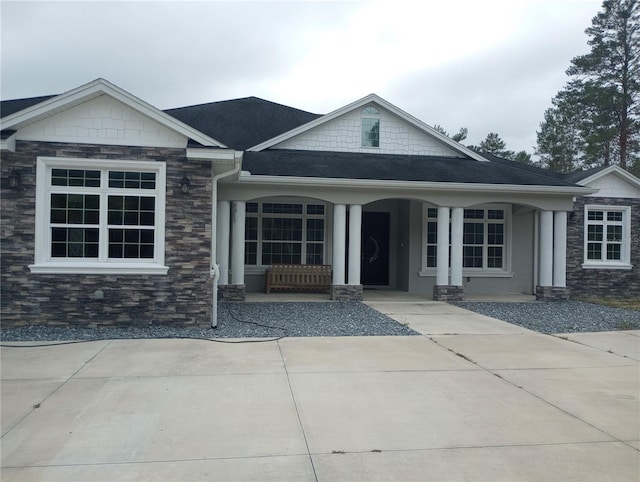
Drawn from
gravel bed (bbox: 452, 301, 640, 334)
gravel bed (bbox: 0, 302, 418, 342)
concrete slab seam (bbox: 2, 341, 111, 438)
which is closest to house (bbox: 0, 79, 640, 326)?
gravel bed (bbox: 0, 302, 418, 342)

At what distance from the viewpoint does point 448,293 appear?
13.4 metres

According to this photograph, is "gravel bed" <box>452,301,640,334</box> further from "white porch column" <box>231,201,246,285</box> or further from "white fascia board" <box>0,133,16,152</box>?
"white fascia board" <box>0,133,16,152</box>

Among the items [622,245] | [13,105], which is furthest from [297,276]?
[622,245]

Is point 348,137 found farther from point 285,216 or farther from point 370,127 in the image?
point 285,216

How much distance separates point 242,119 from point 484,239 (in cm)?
947

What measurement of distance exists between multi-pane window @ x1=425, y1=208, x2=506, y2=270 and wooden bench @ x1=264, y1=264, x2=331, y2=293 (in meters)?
4.53

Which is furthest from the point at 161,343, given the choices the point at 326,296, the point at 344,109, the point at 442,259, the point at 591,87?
the point at 591,87

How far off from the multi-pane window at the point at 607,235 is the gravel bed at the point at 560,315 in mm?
2568

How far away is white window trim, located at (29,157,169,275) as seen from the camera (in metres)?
8.81

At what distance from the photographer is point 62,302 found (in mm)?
8930

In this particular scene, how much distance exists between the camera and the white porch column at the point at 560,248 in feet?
45.5

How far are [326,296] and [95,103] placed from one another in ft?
25.4

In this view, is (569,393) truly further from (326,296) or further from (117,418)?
(326,296)

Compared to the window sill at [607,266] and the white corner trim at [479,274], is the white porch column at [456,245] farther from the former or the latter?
the window sill at [607,266]
